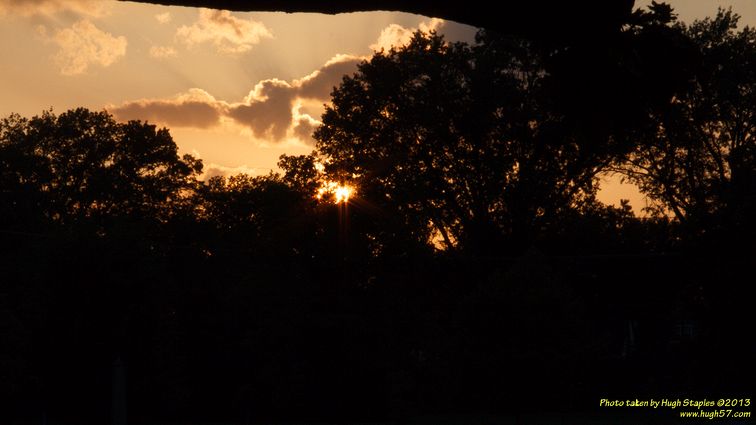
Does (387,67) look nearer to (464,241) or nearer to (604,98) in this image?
(464,241)

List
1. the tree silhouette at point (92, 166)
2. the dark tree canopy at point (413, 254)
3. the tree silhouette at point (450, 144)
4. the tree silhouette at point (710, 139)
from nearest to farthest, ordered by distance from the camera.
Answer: the dark tree canopy at point (413, 254)
the tree silhouette at point (710, 139)
the tree silhouette at point (450, 144)
the tree silhouette at point (92, 166)

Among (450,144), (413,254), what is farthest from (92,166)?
(413,254)

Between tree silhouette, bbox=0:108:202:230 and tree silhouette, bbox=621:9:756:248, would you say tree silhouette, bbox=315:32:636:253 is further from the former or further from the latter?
tree silhouette, bbox=0:108:202:230

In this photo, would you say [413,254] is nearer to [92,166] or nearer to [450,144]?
[450,144]

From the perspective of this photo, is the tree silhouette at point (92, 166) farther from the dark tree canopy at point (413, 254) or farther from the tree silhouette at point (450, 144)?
the tree silhouette at point (450, 144)

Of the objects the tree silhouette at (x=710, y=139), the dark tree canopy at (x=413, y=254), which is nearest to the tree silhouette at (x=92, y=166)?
the dark tree canopy at (x=413, y=254)

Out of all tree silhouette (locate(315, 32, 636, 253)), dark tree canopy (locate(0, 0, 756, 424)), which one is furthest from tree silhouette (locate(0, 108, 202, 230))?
tree silhouette (locate(315, 32, 636, 253))

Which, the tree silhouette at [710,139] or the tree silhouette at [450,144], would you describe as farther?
the tree silhouette at [450,144]

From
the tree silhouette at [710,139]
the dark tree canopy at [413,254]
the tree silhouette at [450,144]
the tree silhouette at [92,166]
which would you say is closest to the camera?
the dark tree canopy at [413,254]

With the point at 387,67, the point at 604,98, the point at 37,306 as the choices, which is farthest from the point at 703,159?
the point at 604,98

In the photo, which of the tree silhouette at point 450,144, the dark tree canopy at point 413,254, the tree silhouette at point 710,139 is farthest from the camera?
the tree silhouette at point 450,144

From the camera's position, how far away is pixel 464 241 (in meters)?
62.7

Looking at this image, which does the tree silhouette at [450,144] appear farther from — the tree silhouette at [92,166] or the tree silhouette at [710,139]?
the tree silhouette at [92,166]

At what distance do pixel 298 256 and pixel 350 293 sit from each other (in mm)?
2226
